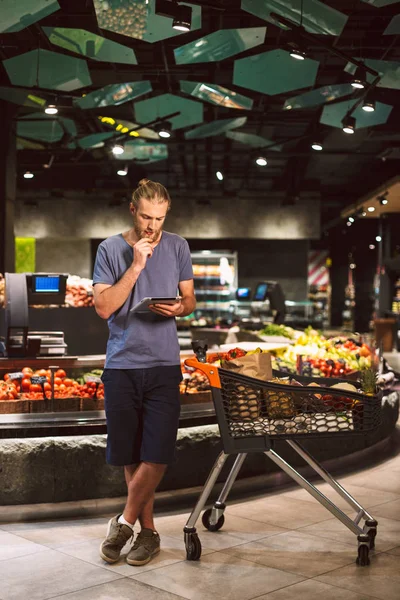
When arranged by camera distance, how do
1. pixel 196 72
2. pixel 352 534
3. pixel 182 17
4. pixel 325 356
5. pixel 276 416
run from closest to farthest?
1. pixel 276 416
2. pixel 352 534
3. pixel 182 17
4. pixel 325 356
5. pixel 196 72

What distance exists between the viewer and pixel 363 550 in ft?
11.7

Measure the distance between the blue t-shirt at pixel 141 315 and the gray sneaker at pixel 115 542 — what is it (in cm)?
74

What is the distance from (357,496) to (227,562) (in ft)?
5.42

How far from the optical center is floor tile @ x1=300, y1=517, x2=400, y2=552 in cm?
395

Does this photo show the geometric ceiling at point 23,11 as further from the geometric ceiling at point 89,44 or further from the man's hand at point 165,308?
the man's hand at point 165,308

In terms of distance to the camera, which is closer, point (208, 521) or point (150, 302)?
point (150, 302)

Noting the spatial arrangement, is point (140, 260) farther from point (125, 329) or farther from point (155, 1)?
point (155, 1)

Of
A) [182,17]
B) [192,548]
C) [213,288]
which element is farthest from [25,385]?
[213,288]

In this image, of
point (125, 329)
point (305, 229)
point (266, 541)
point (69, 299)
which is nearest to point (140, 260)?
point (125, 329)

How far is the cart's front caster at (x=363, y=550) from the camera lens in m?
3.56

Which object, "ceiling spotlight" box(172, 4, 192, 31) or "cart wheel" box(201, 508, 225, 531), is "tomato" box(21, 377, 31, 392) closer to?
"cart wheel" box(201, 508, 225, 531)

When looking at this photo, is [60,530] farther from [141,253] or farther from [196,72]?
[196,72]

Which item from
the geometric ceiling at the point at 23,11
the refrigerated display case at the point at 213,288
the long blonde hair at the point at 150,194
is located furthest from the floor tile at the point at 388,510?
the refrigerated display case at the point at 213,288

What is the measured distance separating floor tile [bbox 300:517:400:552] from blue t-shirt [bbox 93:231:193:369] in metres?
1.31
